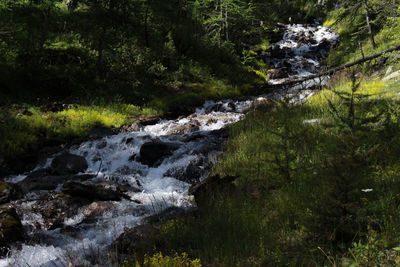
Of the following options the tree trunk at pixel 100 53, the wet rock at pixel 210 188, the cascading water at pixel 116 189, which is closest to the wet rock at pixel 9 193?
the cascading water at pixel 116 189

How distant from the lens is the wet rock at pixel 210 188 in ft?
14.0

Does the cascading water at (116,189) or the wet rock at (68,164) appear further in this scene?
the wet rock at (68,164)

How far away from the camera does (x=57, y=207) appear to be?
5230 millimetres

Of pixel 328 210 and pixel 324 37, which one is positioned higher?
pixel 324 37

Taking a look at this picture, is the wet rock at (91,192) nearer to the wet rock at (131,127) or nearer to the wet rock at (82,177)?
the wet rock at (82,177)

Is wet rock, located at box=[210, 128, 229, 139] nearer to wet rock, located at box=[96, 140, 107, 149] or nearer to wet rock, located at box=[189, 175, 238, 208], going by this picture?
wet rock, located at box=[96, 140, 107, 149]

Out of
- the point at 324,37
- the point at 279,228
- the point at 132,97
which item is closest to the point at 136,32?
the point at 132,97

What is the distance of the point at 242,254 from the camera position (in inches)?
109

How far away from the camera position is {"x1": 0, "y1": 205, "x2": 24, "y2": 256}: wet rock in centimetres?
382

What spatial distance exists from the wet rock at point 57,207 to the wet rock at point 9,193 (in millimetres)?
602

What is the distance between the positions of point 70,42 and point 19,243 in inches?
548

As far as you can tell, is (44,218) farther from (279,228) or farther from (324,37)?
(324,37)

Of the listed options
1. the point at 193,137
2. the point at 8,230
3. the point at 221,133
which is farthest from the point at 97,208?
the point at 221,133

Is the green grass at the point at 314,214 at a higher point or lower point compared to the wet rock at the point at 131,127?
higher
